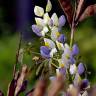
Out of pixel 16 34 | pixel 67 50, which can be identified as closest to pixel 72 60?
pixel 67 50

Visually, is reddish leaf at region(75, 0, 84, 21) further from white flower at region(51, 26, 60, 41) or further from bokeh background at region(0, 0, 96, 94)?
bokeh background at region(0, 0, 96, 94)

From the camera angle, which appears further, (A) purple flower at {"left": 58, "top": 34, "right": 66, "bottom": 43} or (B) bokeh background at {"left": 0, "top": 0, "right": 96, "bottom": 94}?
(B) bokeh background at {"left": 0, "top": 0, "right": 96, "bottom": 94}

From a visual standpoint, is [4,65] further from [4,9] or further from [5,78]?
[4,9]

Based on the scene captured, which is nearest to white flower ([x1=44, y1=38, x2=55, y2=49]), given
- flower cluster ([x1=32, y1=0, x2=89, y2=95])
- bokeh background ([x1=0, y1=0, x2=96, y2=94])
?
flower cluster ([x1=32, y1=0, x2=89, y2=95])

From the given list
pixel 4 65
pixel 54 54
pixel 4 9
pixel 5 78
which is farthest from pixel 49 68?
pixel 4 9

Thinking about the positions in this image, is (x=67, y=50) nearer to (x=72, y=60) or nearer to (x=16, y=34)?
(x=72, y=60)

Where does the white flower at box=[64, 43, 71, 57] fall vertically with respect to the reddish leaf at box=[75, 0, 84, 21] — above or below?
below

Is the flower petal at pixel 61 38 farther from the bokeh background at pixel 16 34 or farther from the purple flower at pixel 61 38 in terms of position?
the bokeh background at pixel 16 34
